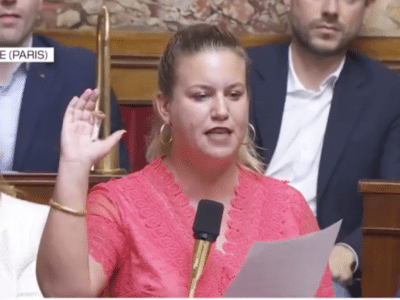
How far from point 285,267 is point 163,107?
1.37 feet

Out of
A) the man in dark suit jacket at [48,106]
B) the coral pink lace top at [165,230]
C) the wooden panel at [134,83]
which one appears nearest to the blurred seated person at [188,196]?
the coral pink lace top at [165,230]

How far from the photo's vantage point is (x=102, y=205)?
1.09 meters

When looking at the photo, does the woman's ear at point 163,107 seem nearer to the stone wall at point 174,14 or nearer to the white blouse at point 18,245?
the white blouse at point 18,245

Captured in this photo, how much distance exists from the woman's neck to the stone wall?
1180 millimetres

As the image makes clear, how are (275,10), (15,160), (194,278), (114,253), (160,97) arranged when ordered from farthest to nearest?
(275,10)
(15,160)
(160,97)
(114,253)
(194,278)

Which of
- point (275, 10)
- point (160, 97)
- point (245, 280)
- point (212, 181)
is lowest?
point (245, 280)

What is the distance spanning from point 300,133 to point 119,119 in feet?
1.38

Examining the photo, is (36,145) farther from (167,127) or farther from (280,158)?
(167,127)

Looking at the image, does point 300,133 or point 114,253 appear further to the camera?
point 300,133

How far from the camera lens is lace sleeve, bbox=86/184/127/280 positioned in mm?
1031

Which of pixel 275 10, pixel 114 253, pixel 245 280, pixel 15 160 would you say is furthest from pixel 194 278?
pixel 275 10

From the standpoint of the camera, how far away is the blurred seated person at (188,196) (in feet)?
3.48

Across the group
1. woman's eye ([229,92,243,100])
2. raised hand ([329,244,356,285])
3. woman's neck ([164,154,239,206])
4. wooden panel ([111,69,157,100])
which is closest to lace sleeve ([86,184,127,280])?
woman's neck ([164,154,239,206])

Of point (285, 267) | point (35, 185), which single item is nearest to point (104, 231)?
point (285, 267)
